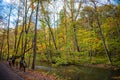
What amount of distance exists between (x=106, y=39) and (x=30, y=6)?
1467 cm

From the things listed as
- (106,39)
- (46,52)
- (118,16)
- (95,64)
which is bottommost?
(95,64)

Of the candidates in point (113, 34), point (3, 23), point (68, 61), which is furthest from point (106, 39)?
point (3, 23)

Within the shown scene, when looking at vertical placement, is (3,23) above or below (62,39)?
above

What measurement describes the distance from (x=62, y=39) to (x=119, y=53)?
15665 mm

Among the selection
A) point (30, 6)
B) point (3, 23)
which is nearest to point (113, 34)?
point (30, 6)

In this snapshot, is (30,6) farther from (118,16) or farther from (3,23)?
(3,23)

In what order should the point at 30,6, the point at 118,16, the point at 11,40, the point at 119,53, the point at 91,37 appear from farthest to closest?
the point at 11,40, the point at 91,37, the point at 119,53, the point at 118,16, the point at 30,6

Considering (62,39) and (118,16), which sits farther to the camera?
(62,39)

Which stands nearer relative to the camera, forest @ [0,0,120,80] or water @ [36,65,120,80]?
water @ [36,65,120,80]

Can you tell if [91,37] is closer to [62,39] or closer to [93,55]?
[93,55]

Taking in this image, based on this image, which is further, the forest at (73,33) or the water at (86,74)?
the forest at (73,33)

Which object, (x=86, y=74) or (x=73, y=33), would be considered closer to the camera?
(x=86, y=74)

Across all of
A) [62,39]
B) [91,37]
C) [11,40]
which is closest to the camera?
[91,37]

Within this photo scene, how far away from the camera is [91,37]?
35.8 meters
